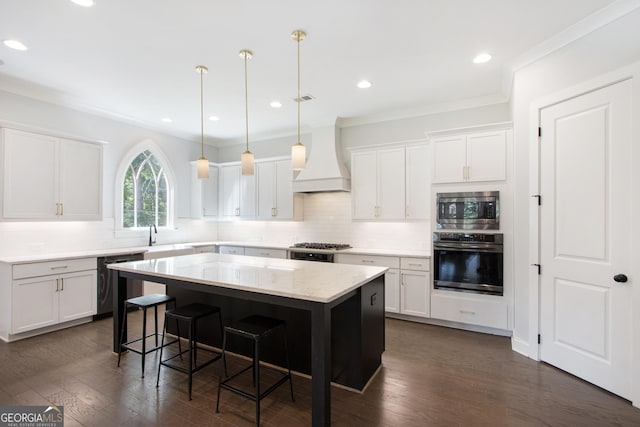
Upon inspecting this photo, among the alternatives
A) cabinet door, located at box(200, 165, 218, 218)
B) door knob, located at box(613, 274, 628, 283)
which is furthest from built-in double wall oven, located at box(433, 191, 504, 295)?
cabinet door, located at box(200, 165, 218, 218)

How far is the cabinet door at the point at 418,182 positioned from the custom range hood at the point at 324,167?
3.33ft

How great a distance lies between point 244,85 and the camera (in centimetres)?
385

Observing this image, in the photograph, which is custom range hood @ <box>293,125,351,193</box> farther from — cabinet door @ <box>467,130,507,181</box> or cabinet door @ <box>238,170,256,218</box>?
cabinet door @ <box>467,130,507,181</box>

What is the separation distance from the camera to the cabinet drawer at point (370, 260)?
430cm

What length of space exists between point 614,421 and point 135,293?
5.40 metres

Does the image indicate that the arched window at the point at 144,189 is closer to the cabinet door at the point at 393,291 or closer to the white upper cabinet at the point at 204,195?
the white upper cabinet at the point at 204,195

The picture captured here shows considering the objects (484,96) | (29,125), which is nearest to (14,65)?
(29,125)

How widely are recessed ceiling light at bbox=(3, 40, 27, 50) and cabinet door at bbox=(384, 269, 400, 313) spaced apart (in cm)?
459

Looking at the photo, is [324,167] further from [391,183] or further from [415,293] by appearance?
[415,293]

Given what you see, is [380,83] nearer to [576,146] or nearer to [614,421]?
Result: [576,146]

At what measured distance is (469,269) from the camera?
3818 mm

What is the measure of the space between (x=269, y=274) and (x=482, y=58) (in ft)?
9.80

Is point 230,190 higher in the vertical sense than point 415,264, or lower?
higher

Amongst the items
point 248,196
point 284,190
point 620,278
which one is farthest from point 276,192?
point 620,278
